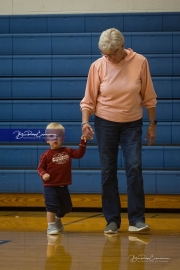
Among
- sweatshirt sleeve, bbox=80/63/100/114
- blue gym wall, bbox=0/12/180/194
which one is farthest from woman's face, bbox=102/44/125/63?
blue gym wall, bbox=0/12/180/194

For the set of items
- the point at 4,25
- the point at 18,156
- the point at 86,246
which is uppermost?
the point at 4,25

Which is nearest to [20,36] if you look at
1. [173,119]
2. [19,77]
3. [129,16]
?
[19,77]

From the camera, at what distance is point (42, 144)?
172 inches

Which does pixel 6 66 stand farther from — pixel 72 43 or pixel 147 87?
pixel 147 87

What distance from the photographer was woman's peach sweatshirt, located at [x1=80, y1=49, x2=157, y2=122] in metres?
2.88

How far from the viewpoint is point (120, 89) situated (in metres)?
2.88

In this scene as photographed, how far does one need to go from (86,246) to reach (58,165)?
0.60 meters

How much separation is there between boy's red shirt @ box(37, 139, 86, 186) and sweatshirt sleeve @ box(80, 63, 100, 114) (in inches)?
6.8

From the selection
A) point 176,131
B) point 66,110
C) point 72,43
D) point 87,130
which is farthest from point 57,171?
point 72,43

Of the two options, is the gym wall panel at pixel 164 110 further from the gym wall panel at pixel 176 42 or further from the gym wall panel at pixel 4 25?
the gym wall panel at pixel 4 25

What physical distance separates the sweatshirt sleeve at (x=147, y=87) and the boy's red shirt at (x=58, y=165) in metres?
0.34

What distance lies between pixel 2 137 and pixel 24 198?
0.62m

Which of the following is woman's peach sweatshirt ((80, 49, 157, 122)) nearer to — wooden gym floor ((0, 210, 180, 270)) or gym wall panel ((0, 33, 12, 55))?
wooden gym floor ((0, 210, 180, 270))

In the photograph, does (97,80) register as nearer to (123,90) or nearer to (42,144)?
(123,90)
